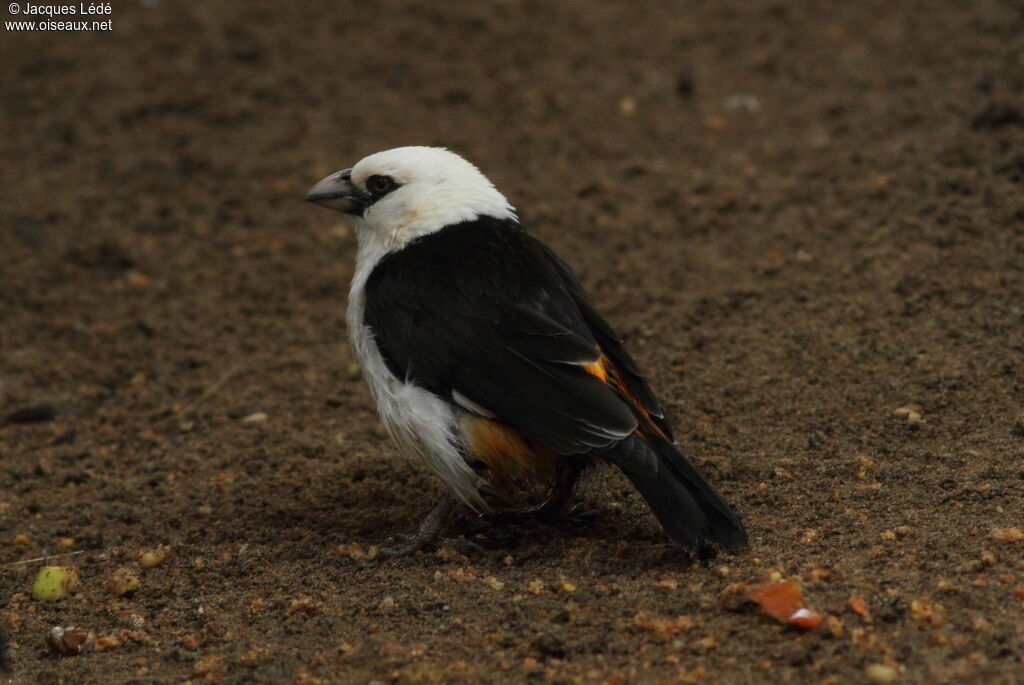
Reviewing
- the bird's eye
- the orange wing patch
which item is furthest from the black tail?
the bird's eye

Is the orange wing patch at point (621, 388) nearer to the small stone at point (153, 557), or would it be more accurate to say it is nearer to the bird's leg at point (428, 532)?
the bird's leg at point (428, 532)

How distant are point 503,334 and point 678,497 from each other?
0.86 meters

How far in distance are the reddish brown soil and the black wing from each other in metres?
0.50

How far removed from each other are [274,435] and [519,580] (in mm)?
1971

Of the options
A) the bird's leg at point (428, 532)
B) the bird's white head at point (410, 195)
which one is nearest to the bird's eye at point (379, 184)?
the bird's white head at point (410, 195)

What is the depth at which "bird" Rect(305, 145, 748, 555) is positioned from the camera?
3.88 m

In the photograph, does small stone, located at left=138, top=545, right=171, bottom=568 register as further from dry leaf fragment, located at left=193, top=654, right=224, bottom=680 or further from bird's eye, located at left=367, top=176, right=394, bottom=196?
bird's eye, located at left=367, top=176, right=394, bottom=196

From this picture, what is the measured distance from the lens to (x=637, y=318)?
6.03 metres

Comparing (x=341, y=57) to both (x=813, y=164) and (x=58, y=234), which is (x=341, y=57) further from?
(x=813, y=164)

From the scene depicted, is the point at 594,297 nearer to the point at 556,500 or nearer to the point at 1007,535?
the point at 556,500

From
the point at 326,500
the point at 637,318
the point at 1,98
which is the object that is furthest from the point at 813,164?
the point at 1,98

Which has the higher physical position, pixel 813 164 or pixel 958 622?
pixel 813 164

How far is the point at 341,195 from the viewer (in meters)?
4.79
